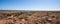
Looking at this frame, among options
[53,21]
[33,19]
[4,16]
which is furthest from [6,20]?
[53,21]

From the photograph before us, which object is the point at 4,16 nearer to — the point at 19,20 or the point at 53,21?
the point at 19,20

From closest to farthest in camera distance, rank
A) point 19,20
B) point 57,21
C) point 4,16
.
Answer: point 57,21 < point 19,20 < point 4,16

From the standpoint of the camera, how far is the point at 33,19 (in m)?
2.25

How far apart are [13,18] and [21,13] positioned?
26 cm

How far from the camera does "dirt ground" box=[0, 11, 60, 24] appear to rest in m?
2.18

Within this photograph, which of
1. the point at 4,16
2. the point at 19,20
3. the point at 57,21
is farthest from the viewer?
the point at 4,16

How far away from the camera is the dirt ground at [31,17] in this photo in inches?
85.7

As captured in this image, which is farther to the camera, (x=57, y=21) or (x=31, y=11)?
(x=31, y=11)

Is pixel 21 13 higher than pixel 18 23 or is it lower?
higher

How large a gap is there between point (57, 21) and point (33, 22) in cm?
50

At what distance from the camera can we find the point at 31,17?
2.30 meters

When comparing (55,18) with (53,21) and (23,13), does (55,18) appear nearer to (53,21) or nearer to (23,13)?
(53,21)

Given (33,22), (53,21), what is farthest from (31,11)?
(53,21)

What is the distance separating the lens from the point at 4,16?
2441mm
